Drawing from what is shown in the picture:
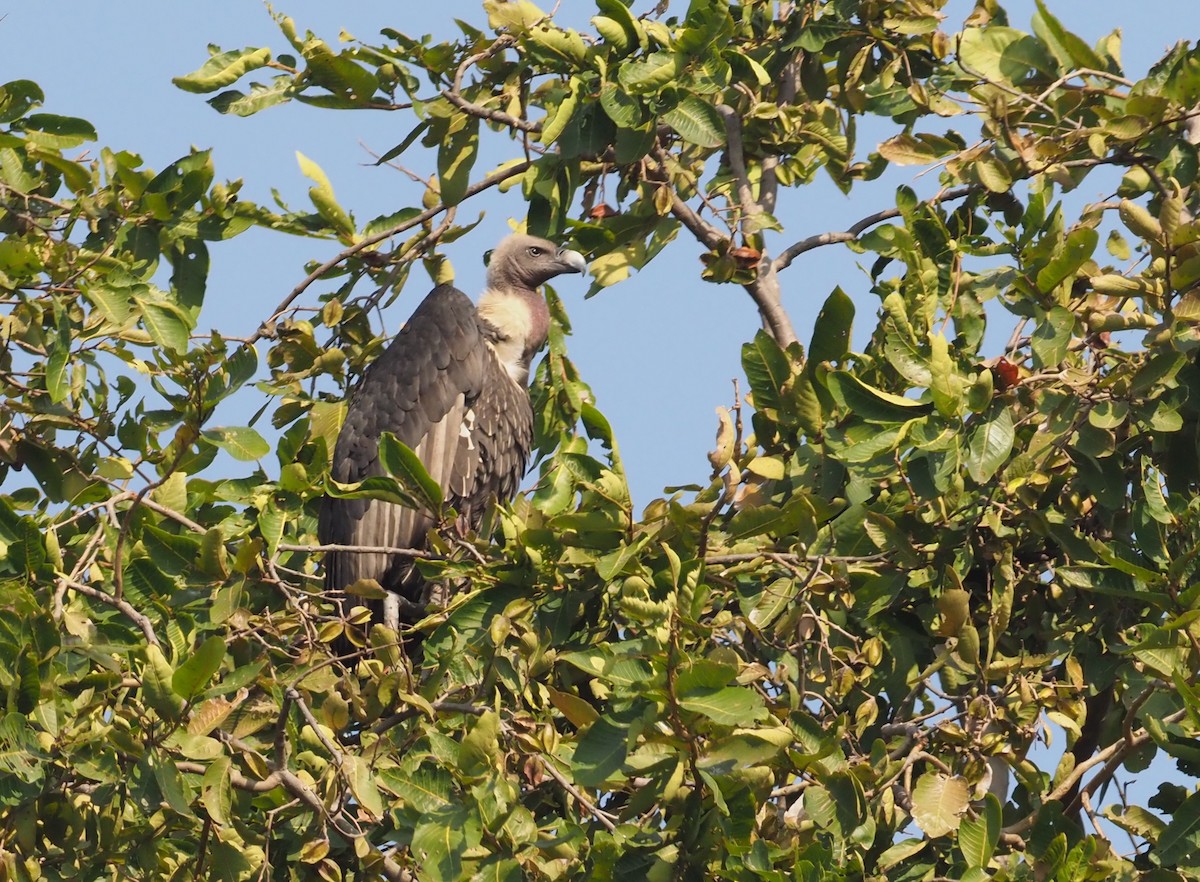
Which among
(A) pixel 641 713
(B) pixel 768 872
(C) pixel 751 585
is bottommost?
(B) pixel 768 872

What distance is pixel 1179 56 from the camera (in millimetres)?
3750

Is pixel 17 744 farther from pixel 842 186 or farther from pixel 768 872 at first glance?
pixel 842 186

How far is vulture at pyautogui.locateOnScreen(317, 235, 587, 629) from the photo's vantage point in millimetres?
5906

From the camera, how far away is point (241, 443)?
4.09m

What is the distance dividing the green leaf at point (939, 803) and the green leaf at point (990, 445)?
1.97 ft

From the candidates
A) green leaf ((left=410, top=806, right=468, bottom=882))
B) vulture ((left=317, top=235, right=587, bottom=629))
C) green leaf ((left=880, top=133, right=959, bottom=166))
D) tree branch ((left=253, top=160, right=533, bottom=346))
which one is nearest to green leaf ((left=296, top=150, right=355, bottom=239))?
tree branch ((left=253, top=160, right=533, bottom=346))

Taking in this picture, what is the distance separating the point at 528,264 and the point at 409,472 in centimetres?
362

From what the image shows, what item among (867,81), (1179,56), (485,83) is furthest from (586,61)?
(1179,56)

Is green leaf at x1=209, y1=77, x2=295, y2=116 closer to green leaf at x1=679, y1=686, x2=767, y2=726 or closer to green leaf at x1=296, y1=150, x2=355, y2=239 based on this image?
green leaf at x1=296, y1=150, x2=355, y2=239

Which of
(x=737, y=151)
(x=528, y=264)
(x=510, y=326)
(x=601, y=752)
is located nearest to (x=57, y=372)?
(x=737, y=151)

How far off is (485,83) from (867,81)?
1.12 m

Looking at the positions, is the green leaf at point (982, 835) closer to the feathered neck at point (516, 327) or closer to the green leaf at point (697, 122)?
the green leaf at point (697, 122)

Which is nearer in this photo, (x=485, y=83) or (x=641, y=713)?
(x=641, y=713)

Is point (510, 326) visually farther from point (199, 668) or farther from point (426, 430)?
point (199, 668)
